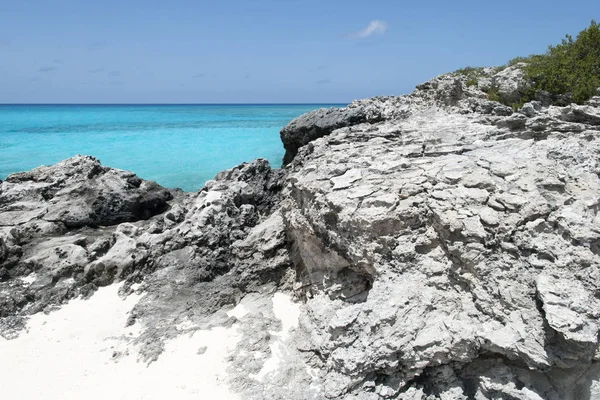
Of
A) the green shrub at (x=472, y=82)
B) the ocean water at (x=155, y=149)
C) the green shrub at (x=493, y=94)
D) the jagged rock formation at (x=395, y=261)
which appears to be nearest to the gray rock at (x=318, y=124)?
the jagged rock formation at (x=395, y=261)

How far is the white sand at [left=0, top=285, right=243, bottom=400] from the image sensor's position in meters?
5.52

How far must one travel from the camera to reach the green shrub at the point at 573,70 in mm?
7879

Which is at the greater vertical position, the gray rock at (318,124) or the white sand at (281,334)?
the gray rock at (318,124)

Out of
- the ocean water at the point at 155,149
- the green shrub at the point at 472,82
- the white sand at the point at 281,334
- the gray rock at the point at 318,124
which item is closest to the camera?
the white sand at the point at 281,334

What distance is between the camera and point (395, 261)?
558 cm

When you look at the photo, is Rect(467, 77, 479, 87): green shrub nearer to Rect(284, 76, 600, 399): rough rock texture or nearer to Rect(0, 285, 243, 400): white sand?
Rect(284, 76, 600, 399): rough rock texture

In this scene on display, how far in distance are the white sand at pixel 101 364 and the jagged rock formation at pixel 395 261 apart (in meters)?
0.27

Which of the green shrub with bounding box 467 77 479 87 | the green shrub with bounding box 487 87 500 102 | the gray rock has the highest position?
the green shrub with bounding box 467 77 479 87

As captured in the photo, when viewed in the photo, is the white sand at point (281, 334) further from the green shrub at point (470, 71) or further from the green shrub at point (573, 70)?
the green shrub at point (470, 71)

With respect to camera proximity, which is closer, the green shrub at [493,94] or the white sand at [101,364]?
the white sand at [101,364]

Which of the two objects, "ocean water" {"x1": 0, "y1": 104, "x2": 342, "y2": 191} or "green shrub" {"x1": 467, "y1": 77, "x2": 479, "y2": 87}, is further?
"ocean water" {"x1": 0, "y1": 104, "x2": 342, "y2": 191}

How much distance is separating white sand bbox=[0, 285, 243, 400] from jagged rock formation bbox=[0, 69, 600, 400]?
10.8 inches

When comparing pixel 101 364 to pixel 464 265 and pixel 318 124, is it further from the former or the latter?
pixel 318 124

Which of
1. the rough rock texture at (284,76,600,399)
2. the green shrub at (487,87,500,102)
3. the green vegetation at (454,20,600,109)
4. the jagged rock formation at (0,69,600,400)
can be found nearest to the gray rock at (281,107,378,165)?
the jagged rock formation at (0,69,600,400)
